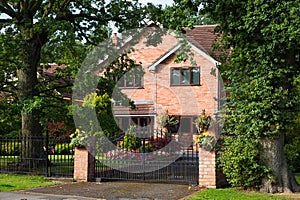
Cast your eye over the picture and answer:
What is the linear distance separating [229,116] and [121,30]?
30.6ft

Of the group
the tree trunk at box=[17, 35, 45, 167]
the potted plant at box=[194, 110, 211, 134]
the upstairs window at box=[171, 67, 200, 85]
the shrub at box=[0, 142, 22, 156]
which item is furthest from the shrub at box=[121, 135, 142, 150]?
the upstairs window at box=[171, 67, 200, 85]

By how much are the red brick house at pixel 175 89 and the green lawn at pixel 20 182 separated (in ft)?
50.1

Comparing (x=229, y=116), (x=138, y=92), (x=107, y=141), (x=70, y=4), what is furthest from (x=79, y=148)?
(x=138, y=92)

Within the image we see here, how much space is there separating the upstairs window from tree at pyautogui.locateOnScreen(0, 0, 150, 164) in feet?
37.3

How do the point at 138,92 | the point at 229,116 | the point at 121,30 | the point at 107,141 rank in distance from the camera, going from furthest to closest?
the point at 138,92 → the point at 121,30 → the point at 107,141 → the point at 229,116

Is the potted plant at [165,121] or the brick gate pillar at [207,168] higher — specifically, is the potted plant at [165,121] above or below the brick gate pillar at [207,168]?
above

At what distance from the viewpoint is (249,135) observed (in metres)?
11.1

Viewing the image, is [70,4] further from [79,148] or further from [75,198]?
[75,198]

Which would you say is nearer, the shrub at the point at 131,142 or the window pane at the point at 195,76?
the shrub at the point at 131,142

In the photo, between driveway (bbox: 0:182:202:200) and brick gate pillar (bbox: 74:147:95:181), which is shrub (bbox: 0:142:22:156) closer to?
brick gate pillar (bbox: 74:147:95:181)

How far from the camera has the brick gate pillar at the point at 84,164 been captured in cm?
1369

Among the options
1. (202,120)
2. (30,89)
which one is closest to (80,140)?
(30,89)

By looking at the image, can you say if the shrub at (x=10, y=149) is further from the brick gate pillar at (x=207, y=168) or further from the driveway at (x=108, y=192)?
the brick gate pillar at (x=207, y=168)

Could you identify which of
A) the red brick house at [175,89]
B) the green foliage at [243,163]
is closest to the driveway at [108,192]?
the green foliage at [243,163]
